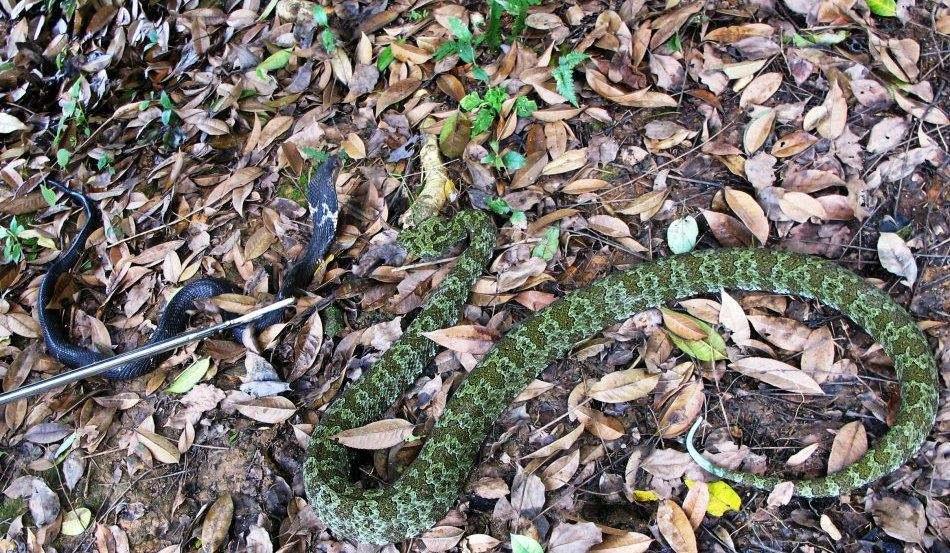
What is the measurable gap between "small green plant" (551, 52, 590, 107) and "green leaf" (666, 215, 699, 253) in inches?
61.8

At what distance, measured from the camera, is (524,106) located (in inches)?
262

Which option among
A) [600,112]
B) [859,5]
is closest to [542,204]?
[600,112]

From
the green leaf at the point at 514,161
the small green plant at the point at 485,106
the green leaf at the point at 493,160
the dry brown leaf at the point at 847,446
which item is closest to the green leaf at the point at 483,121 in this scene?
the small green plant at the point at 485,106

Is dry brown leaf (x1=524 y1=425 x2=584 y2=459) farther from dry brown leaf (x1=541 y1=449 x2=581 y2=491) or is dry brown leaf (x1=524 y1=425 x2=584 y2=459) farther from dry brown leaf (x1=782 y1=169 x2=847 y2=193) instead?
dry brown leaf (x1=782 y1=169 x2=847 y2=193)

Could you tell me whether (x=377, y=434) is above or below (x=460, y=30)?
below

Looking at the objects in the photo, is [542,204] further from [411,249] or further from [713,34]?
[713,34]

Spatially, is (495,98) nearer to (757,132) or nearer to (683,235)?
(683,235)

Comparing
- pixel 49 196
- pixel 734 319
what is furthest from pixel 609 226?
pixel 49 196

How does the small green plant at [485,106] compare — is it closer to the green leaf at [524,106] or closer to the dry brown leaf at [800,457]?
the green leaf at [524,106]

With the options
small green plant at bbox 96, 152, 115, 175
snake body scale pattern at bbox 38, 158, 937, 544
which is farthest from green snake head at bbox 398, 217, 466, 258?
small green plant at bbox 96, 152, 115, 175

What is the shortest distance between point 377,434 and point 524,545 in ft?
5.22

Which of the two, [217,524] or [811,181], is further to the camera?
[811,181]

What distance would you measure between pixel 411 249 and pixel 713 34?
361 cm

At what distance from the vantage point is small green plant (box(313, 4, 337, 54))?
739 centimetres
